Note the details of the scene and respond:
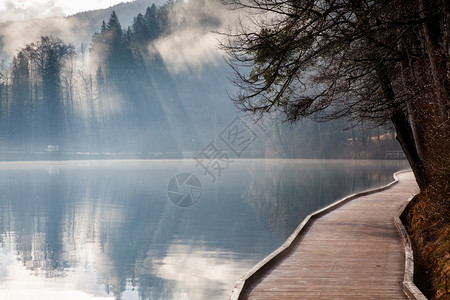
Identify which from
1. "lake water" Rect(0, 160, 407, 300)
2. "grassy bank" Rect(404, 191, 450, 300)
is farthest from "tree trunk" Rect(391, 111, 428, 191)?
"lake water" Rect(0, 160, 407, 300)

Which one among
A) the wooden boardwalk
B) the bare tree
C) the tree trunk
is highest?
the bare tree

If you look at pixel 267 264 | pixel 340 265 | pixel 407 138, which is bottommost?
pixel 340 265

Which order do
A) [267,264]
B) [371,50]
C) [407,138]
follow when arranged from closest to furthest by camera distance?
1. [267,264]
2. [371,50]
3. [407,138]

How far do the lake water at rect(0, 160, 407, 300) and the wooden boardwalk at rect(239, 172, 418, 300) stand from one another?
7.39 ft

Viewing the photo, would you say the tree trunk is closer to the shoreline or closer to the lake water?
the shoreline

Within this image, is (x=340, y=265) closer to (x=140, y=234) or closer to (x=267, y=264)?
(x=267, y=264)

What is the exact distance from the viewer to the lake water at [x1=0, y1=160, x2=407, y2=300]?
1284cm

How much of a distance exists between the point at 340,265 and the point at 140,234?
10.6 metres

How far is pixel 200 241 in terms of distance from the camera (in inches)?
695

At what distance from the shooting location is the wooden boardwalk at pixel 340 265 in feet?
26.6

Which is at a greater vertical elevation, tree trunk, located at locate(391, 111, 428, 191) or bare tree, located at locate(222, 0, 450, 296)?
bare tree, located at locate(222, 0, 450, 296)

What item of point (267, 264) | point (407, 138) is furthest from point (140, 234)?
point (267, 264)

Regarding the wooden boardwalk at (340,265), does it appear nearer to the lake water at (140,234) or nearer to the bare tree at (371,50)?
the bare tree at (371,50)

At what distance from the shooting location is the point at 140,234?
19.1 m
